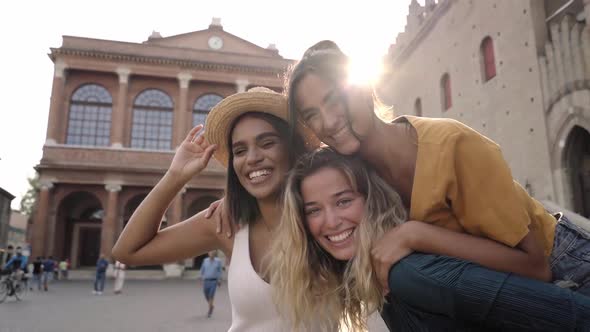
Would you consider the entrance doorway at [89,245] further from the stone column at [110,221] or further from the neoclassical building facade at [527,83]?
the neoclassical building facade at [527,83]

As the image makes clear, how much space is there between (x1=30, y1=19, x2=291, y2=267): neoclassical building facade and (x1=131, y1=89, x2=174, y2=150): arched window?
2.4 inches

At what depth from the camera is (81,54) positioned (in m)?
25.9

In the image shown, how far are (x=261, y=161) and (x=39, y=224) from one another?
2593cm

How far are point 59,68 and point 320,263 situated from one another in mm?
28774

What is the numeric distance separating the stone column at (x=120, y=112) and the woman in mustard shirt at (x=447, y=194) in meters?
26.2

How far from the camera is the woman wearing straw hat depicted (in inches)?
83.6

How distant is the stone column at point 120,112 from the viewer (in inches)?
1011

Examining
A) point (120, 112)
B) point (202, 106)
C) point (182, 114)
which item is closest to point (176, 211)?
point (182, 114)

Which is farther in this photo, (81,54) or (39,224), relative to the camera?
(81,54)

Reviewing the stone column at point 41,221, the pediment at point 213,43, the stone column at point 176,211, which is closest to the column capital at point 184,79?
the pediment at point 213,43

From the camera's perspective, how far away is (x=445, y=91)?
16938 mm

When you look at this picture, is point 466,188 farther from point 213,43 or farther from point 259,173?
point 213,43

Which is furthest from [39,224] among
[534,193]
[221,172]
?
[534,193]

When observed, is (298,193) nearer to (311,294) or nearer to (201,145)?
(311,294)
